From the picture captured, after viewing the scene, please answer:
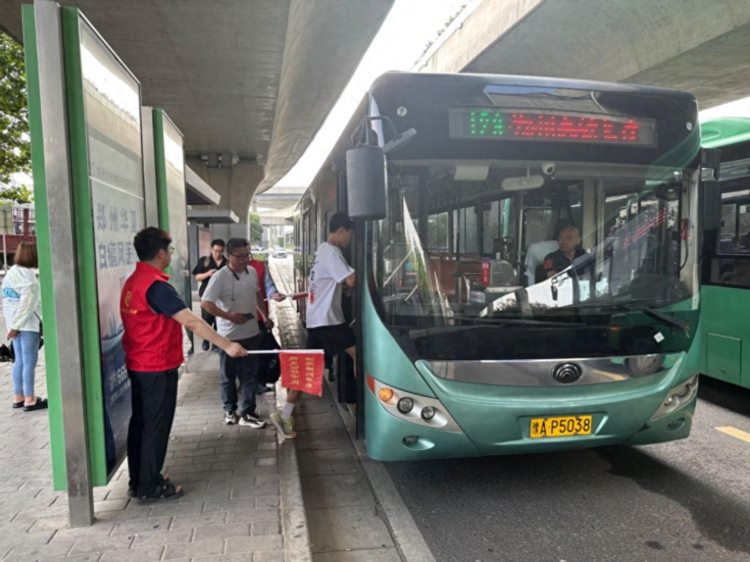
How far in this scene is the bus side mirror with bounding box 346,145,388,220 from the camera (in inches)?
135

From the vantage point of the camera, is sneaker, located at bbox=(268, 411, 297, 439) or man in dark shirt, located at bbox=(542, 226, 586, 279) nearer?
man in dark shirt, located at bbox=(542, 226, 586, 279)

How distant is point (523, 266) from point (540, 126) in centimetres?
94

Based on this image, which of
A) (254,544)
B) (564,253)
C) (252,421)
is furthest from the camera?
(252,421)

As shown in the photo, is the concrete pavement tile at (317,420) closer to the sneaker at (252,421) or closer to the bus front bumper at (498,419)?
the sneaker at (252,421)

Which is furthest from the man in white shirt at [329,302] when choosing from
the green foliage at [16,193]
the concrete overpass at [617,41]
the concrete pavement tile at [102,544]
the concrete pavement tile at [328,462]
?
the green foliage at [16,193]

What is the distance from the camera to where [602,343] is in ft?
12.3

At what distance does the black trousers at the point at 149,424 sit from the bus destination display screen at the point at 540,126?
97.9 inches

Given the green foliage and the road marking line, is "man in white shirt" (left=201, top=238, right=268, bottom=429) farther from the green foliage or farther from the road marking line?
the green foliage

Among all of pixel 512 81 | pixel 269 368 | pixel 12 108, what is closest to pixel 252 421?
pixel 269 368

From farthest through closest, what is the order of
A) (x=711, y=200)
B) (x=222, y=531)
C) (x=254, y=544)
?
(x=711, y=200), (x=222, y=531), (x=254, y=544)

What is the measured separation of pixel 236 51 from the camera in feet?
33.1

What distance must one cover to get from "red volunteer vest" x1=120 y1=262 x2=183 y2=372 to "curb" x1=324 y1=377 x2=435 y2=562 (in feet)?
5.86

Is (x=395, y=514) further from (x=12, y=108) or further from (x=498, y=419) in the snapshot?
(x=12, y=108)

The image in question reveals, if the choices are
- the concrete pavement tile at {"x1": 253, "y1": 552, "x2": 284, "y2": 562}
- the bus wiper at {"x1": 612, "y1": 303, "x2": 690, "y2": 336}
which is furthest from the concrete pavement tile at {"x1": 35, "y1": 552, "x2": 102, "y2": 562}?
the bus wiper at {"x1": 612, "y1": 303, "x2": 690, "y2": 336}
